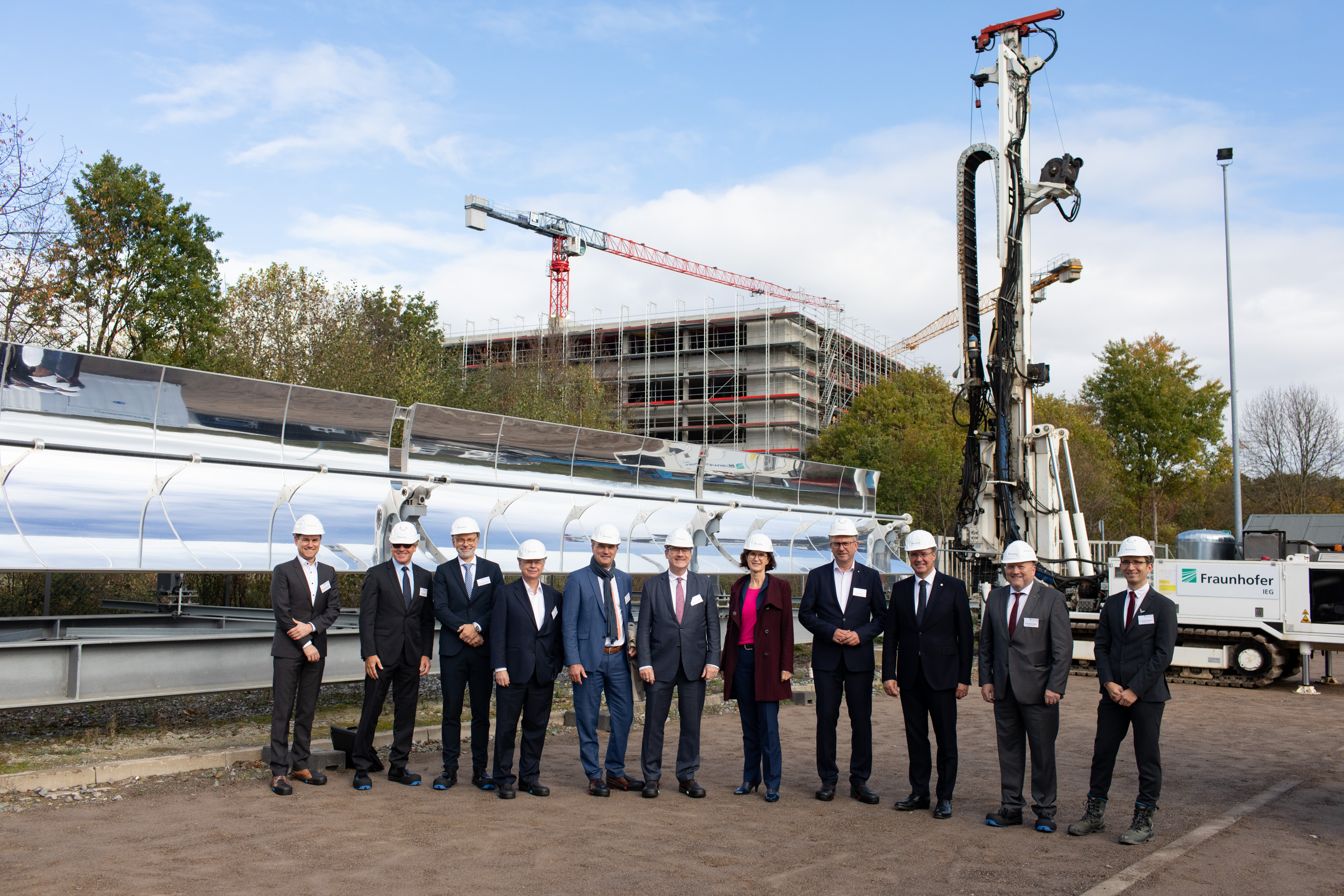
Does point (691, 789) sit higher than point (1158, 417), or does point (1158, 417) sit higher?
point (1158, 417)

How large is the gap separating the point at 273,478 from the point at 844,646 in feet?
19.5

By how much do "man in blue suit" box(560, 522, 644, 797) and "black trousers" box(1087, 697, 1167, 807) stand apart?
329cm

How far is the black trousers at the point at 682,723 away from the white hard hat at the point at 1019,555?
2.49 meters

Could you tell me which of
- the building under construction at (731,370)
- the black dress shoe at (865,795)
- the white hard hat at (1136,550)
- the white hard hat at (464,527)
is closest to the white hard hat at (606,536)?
the white hard hat at (464,527)

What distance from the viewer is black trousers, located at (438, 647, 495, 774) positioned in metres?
7.85

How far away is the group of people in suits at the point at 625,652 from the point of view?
7.50m

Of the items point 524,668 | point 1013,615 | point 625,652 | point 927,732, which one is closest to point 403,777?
point 524,668

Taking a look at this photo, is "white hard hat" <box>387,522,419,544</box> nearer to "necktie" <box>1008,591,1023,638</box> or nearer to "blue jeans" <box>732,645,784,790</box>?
"blue jeans" <box>732,645,784,790</box>

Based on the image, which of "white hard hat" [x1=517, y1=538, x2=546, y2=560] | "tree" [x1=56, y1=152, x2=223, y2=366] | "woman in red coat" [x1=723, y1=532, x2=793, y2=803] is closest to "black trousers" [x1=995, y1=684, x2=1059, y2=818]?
"woman in red coat" [x1=723, y1=532, x2=793, y2=803]

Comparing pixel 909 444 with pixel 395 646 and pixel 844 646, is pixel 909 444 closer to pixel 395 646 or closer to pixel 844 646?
pixel 844 646

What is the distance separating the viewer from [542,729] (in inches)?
310

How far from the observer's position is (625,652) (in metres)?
7.89

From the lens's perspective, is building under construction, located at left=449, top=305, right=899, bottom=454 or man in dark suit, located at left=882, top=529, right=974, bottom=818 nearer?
man in dark suit, located at left=882, top=529, right=974, bottom=818

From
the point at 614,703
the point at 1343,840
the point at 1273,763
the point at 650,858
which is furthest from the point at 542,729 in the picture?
the point at 1273,763
